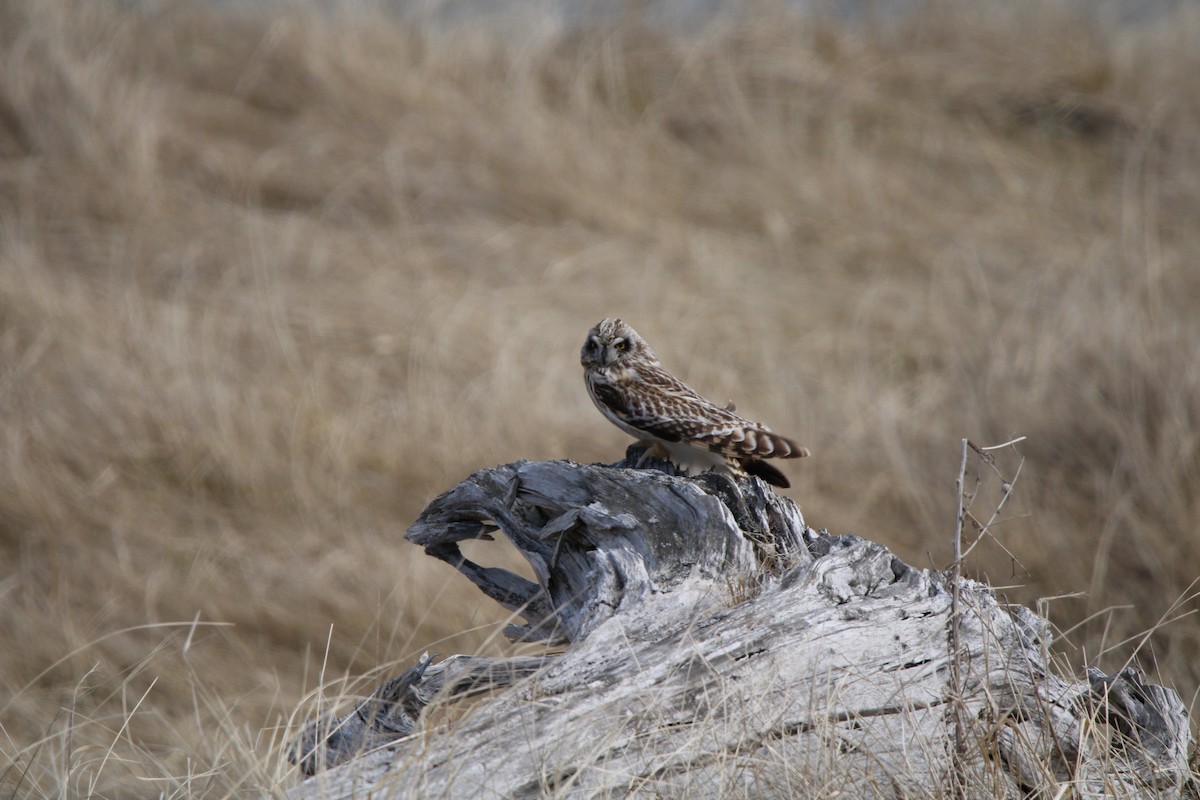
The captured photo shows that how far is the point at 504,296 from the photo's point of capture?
33.7 ft

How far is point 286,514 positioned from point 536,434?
1.82 m

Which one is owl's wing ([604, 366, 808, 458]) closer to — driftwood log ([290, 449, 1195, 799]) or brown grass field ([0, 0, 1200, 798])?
driftwood log ([290, 449, 1195, 799])

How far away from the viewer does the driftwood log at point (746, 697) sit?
2486 mm

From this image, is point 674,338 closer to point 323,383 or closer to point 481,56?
point 323,383

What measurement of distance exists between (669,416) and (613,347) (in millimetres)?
566

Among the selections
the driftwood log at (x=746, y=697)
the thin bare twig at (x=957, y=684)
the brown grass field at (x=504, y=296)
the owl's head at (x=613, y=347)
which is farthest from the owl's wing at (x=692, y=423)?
the brown grass field at (x=504, y=296)

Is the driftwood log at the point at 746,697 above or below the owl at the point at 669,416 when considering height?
below

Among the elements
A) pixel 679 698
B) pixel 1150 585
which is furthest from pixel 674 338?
pixel 679 698

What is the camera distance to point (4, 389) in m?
8.48

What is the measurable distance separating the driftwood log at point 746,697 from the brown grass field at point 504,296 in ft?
7.64

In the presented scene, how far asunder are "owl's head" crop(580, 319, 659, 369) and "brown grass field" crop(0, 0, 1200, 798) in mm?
1892

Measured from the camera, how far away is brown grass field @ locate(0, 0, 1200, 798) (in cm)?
730

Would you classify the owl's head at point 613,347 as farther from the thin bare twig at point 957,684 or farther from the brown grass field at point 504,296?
the brown grass field at point 504,296

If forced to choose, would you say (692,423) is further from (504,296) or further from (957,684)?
A: (504,296)
